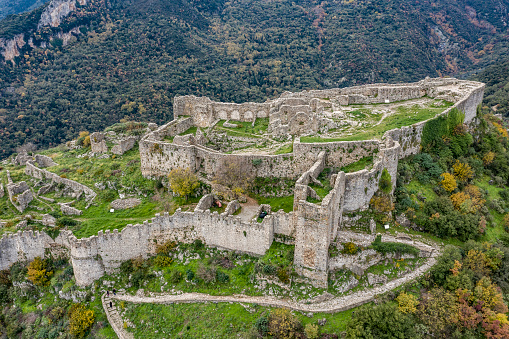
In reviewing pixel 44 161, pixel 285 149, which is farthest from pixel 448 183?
pixel 44 161

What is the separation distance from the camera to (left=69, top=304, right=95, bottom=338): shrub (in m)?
25.2

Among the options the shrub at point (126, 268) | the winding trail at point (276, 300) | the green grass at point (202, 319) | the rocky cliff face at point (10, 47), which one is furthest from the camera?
the rocky cliff face at point (10, 47)

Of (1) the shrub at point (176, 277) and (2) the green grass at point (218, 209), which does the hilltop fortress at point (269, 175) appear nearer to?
(2) the green grass at point (218, 209)

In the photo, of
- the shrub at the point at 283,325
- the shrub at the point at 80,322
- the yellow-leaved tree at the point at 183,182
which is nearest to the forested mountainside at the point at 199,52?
the yellow-leaved tree at the point at 183,182

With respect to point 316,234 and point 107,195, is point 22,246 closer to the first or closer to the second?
point 107,195

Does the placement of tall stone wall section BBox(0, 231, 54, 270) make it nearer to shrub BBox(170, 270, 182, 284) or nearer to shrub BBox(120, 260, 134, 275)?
shrub BBox(120, 260, 134, 275)

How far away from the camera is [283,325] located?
70.9 feet

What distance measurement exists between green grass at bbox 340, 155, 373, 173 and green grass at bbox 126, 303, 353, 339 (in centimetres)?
1037

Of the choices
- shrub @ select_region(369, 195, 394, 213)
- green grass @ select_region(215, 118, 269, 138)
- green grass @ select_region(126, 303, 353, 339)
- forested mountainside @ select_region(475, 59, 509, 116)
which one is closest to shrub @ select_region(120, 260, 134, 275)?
green grass @ select_region(126, 303, 353, 339)

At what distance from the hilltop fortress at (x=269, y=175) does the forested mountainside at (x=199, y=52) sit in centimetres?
3241

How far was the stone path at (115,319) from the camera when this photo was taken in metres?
24.8

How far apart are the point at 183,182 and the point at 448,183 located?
2274 cm

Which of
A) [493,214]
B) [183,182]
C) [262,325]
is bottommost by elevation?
[262,325]

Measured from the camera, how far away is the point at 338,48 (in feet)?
302
